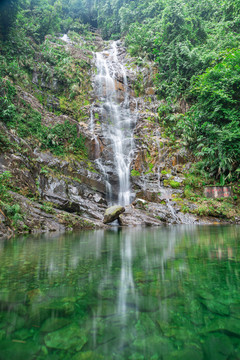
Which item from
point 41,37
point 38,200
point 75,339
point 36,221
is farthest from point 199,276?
point 41,37

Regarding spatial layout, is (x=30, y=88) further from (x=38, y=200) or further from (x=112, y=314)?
(x=112, y=314)

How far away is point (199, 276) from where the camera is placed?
6.89 feet

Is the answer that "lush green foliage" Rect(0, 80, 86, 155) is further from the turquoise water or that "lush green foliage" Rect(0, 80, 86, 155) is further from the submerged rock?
the submerged rock

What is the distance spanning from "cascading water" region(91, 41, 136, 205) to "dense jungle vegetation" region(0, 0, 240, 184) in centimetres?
367

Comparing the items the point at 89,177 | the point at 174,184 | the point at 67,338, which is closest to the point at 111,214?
the point at 89,177

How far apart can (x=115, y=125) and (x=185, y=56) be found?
10.6m

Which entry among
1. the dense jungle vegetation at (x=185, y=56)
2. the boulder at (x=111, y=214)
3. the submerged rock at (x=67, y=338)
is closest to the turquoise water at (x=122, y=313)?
the submerged rock at (x=67, y=338)

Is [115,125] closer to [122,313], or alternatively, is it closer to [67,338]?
[122,313]

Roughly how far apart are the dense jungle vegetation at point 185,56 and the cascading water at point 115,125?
3669 mm

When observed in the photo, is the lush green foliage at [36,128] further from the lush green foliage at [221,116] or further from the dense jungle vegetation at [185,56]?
the lush green foliage at [221,116]

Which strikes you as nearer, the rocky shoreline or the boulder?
the rocky shoreline

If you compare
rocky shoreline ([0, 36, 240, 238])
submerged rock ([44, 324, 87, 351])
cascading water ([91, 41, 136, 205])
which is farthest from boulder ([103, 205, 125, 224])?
submerged rock ([44, 324, 87, 351])

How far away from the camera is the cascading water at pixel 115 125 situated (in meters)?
15.1

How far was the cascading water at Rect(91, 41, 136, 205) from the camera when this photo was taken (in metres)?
15.1
